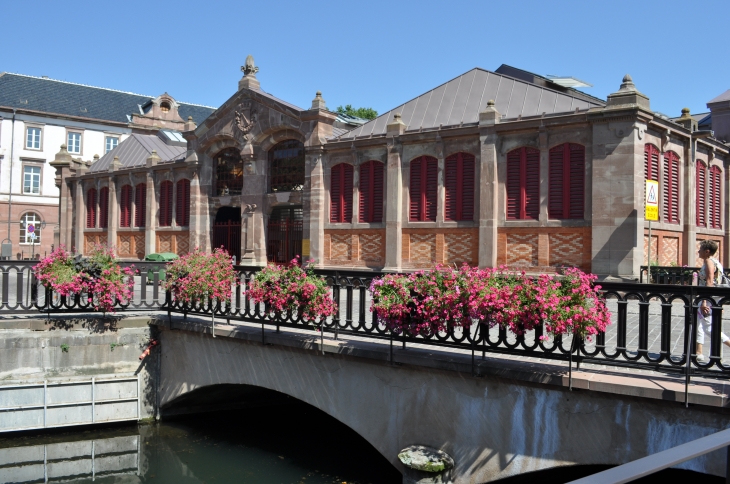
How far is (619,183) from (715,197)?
7.81m

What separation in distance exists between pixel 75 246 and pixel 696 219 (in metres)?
32.0

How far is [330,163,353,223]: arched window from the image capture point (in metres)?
23.7

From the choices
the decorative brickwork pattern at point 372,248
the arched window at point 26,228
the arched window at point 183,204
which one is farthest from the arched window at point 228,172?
the arched window at point 26,228

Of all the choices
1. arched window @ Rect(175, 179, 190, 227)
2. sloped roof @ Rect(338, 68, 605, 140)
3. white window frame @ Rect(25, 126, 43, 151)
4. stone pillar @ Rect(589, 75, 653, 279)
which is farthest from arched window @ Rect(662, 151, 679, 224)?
white window frame @ Rect(25, 126, 43, 151)

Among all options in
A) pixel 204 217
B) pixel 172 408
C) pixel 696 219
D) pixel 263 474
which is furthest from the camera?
pixel 204 217

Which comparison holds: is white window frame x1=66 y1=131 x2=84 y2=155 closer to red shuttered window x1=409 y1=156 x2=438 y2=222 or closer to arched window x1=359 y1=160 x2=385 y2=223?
arched window x1=359 y1=160 x2=385 y2=223

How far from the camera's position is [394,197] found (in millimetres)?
22000

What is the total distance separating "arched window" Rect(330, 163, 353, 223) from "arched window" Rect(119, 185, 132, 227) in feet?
46.7

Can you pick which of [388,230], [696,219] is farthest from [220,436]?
[696,219]

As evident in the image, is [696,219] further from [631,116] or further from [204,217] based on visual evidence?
[204,217]

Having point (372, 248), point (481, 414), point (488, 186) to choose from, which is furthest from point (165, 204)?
point (481, 414)

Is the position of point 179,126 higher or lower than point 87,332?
higher

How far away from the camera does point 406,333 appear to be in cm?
852

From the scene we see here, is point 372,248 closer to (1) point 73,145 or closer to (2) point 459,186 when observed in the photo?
(2) point 459,186
